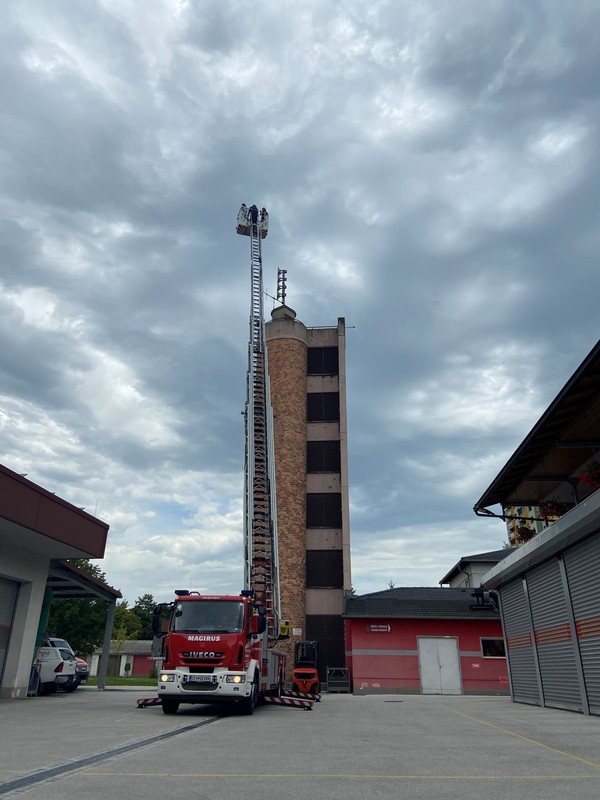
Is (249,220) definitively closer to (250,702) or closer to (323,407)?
(323,407)

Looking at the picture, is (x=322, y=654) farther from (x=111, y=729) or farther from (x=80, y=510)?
(x=111, y=729)

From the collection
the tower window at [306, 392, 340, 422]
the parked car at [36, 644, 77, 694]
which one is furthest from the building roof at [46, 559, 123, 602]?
the tower window at [306, 392, 340, 422]

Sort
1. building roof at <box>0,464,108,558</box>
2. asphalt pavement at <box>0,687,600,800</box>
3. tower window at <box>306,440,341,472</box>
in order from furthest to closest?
tower window at <box>306,440,341,472</box> → building roof at <box>0,464,108,558</box> → asphalt pavement at <box>0,687,600,800</box>

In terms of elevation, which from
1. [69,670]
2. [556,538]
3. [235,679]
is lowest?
[235,679]

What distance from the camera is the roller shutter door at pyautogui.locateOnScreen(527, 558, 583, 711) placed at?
568 inches

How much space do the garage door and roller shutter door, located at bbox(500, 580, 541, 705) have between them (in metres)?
15.2

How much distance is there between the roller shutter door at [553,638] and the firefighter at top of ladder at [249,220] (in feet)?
101

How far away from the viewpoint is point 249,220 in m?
41.9

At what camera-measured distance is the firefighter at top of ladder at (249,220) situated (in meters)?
41.7

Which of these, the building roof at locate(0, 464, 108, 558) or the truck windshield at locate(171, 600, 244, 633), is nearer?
the truck windshield at locate(171, 600, 244, 633)

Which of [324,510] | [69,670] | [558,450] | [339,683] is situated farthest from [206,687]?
[324,510]

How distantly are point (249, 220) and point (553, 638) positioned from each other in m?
33.6

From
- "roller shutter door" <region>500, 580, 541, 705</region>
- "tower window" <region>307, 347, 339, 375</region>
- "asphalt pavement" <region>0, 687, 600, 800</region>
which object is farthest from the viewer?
"tower window" <region>307, 347, 339, 375</region>

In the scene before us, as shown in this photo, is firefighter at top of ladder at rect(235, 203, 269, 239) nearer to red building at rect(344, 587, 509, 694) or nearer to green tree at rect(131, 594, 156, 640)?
red building at rect(344, 587, 509, 694)
